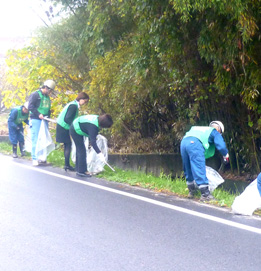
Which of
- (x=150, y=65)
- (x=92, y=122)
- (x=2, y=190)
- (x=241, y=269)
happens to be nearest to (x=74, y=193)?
(x=2, y=190)

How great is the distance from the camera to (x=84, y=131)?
938 cm

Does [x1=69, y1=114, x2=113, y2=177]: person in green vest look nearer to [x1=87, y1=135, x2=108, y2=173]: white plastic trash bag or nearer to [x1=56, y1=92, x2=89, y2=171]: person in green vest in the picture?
[x1=87, y1=135, x2=108, y2=173]: white plastic trash bag

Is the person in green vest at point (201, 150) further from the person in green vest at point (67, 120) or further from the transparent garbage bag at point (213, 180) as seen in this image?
the person in green vest at point (67, 120)

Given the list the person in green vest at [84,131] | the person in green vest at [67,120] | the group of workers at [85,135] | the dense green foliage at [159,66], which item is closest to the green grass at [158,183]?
the group of workers at [85,135]

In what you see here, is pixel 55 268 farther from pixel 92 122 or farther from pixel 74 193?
pixel 92 122

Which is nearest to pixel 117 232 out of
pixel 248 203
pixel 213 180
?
pixel 248 203

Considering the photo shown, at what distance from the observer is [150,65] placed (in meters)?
8.82

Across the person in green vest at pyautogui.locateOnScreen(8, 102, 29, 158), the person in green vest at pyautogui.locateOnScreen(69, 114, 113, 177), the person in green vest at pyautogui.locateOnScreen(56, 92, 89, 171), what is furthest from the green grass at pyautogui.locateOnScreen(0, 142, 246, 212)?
the person in green vest at pyautogui.locateOnScreen(8, 102, 29, 158)

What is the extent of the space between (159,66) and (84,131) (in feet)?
6.31

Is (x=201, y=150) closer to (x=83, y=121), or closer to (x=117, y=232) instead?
(x=117, y=232)

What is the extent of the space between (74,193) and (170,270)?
3.65 metres

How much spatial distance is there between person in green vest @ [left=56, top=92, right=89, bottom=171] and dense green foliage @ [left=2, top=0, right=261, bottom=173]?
883mm

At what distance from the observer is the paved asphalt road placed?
15.4 feet

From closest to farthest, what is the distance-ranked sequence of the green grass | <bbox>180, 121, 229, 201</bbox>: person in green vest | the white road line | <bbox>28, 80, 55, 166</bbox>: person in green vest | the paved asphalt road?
the paved asphalt road → the white road line → <bbox>180, 121, 229, 201</bbox>: person in green vest → the green grass → <bbox>28, 80, 55, 166</bbox>: person in green vest
